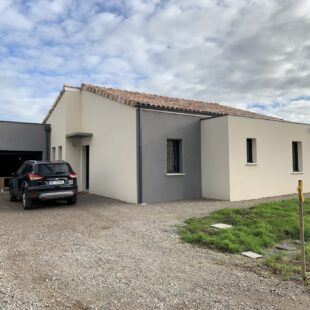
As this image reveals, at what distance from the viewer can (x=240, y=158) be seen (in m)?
13.3

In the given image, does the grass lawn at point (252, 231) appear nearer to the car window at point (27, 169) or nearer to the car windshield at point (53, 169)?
the car windshield at point (53, 169)

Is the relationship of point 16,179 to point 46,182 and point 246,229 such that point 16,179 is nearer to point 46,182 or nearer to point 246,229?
point 46,182

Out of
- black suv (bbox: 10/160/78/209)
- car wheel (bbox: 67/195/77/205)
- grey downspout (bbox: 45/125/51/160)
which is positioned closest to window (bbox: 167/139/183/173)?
car wheel (bbox: 67/195/77/205)

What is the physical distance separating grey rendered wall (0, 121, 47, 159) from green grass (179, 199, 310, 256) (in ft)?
42.4

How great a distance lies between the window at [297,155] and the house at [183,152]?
0.04 m

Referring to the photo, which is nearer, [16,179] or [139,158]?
[139,158]

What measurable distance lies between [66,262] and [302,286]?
3.64m

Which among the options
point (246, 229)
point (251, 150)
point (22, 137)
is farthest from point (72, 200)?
point (22, 137)

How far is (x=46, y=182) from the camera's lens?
436 inches

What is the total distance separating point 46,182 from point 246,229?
671 cm

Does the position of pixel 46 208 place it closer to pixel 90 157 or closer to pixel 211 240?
pixel 90 157

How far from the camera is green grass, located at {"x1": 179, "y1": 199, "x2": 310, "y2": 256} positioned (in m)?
6.72

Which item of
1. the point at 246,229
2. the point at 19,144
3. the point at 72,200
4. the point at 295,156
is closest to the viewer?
the point at 246,229

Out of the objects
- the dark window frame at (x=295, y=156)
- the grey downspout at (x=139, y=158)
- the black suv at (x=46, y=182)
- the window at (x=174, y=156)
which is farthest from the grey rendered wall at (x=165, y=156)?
the dark window frame at (x=295, y=156)
